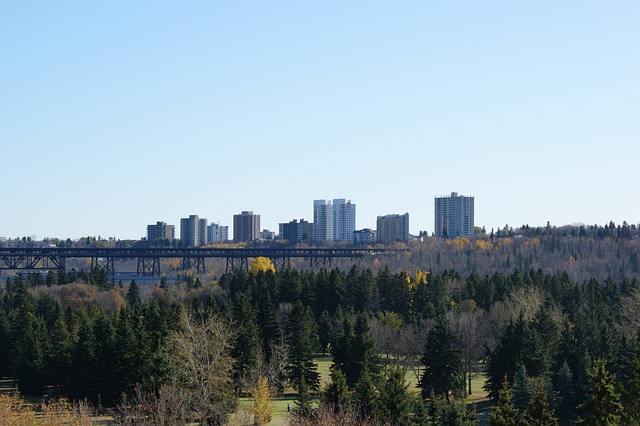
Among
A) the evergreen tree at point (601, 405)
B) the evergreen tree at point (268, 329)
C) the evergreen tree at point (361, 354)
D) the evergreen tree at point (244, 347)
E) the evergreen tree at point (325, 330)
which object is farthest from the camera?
the evergreen tree at point (325, 330)

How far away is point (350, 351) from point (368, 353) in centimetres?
127

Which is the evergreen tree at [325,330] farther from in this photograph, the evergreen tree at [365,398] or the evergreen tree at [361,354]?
the evergreen tree at [365,398]

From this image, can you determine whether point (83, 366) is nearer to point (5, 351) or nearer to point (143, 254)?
point (5, 351)

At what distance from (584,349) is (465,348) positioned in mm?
12841

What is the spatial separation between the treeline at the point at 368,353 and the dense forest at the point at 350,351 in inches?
5.2

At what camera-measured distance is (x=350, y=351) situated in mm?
66375

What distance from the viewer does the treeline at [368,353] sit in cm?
4853

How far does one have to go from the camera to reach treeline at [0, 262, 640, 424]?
4853 cm

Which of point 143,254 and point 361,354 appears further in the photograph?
point 143,254

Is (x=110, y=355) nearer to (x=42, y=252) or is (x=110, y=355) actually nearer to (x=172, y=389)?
(x=172, y=389)

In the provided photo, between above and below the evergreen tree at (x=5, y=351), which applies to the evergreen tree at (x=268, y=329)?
above

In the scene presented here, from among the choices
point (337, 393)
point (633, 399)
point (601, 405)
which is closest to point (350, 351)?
point (337, 393)

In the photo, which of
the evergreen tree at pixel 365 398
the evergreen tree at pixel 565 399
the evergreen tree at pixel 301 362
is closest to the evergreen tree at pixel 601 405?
the evergreen tree at pixel 365 398

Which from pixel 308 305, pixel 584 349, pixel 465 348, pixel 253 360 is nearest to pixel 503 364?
pixel 584 349
